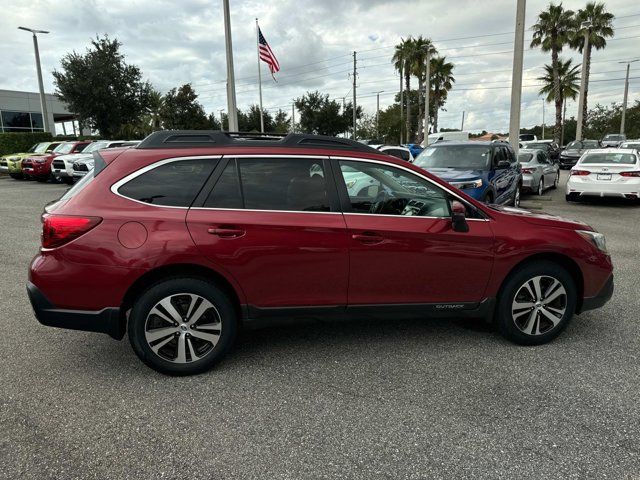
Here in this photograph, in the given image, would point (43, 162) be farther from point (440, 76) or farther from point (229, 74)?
point (440, 76)

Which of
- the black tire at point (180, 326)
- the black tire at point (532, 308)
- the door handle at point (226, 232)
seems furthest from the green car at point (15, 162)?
the black tire at point (532, 308)

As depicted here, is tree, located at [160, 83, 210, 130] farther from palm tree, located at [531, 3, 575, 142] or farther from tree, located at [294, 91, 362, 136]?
palm tree, located at [531, 3, 575, 142]

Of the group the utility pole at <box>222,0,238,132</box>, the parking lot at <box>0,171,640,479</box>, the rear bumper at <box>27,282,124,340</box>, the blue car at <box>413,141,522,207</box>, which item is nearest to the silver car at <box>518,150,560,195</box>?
the blue car at <box>413,141,522,207</box>

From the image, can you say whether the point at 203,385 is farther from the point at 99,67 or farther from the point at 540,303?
the point at 99,67

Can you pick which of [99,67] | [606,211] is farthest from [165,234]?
[99,67]

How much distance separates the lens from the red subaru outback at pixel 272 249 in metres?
3.30

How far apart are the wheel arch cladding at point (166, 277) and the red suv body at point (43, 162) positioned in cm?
1926

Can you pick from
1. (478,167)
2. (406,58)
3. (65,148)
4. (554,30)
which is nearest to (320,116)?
(406,58)

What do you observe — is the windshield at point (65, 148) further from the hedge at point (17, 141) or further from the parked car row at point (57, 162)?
the hedge at point (17, 141)

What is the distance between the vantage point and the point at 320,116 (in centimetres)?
5384

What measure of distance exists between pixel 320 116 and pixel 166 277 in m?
52.4

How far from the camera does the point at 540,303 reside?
395 cm

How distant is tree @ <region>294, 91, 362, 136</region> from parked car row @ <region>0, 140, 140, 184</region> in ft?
112

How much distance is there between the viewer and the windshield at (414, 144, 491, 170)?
401 inches
